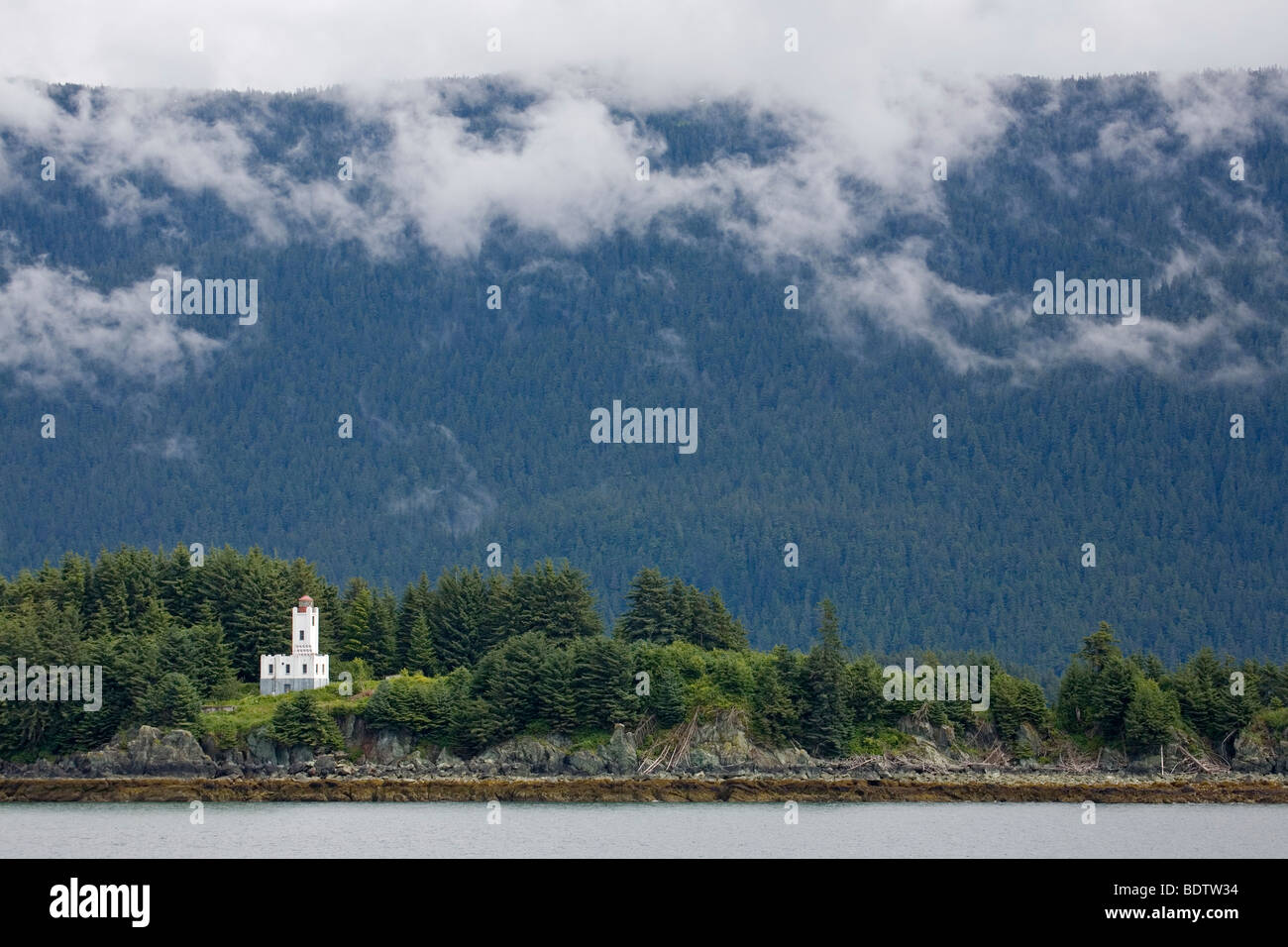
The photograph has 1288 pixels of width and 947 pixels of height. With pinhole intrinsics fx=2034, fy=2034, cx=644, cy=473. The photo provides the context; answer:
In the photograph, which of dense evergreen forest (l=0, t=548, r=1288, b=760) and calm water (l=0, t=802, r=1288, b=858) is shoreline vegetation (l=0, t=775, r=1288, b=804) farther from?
dense evergreen forest (l=0, t=548, r=1288, b=760)

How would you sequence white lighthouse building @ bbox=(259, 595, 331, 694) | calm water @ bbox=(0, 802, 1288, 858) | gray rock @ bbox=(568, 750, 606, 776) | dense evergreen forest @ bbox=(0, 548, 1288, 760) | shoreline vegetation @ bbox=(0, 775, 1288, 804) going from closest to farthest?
calm water @ bbox=(0, 802, 1288, 858) → shoreline vegetation @ bbox=(0, 775, 1288, 804) → gray rock @ bbox=(568, 750, 606, 776) → dense evergreen forest @ bbox=(0, 548, 1288, 760) → white lighthouse building @ bbox=(259, 595, 331, 694)

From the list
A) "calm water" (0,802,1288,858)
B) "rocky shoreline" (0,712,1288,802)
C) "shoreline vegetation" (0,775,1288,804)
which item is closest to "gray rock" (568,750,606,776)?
"rocky shoreline" (0,712,1288,802)

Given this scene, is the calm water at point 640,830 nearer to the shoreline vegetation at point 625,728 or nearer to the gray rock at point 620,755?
the shoreline vegetation at point 625,728

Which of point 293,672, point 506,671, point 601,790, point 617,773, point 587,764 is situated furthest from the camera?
point 293,672

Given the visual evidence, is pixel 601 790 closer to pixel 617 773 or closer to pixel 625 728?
pixel 617 773

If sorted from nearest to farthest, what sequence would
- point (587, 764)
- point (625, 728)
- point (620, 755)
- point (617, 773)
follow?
point (617, 773)
point (587, 764)
point (620, 755)
point (625, 728)

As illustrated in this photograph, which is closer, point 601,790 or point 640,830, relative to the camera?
point 640,830

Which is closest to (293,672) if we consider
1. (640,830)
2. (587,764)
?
(587,764)
